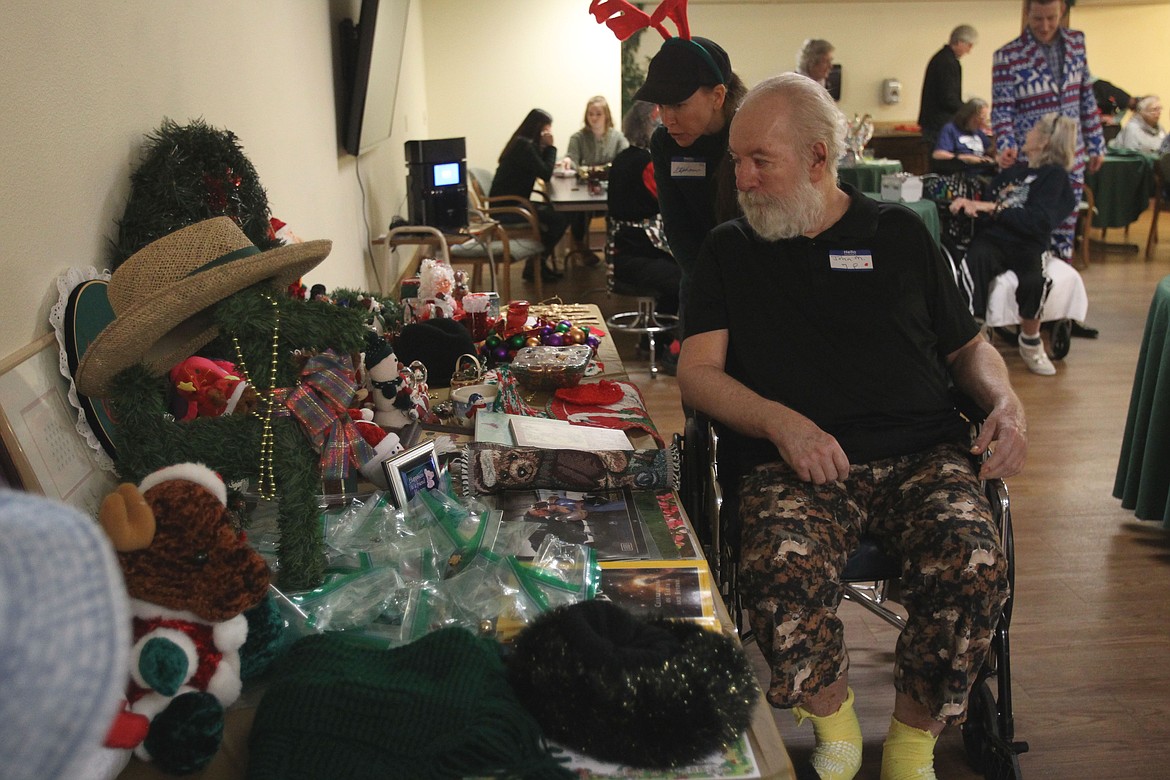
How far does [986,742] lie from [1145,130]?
357 inches

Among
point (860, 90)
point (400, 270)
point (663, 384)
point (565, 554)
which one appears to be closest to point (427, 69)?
point (400, 270)

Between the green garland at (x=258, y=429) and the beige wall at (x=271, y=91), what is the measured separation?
0.23 meters

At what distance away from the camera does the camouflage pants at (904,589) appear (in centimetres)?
162

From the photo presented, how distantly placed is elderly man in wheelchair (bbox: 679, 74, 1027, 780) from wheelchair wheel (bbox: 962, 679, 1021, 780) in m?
0.20

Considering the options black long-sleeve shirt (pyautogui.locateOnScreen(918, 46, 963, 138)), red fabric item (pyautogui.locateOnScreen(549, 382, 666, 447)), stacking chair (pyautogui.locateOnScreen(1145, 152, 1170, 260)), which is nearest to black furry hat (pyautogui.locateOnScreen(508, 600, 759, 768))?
red fabric item (pyautogui.locateOnScreen(549, 382, 666, 447))

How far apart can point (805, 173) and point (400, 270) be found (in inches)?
214

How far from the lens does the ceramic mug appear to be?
7.06 ft

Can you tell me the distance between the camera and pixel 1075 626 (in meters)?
2.49

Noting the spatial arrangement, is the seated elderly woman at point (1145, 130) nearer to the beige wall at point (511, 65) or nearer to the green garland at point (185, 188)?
the beige wall at point (511, 65)

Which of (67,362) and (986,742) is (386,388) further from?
(986,742)

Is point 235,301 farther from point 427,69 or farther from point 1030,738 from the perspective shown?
point 427,69

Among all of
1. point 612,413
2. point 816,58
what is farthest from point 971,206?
point 612,413

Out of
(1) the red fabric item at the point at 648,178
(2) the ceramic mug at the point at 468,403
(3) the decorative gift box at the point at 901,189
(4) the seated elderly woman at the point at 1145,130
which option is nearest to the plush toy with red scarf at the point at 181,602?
(2) the ceramic mug at the point at 468,403

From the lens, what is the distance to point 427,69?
9.80 meters
